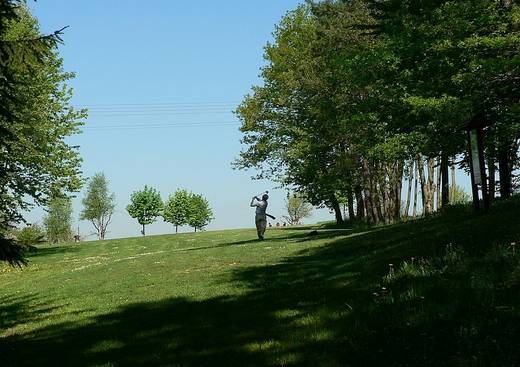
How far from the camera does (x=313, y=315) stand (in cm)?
785

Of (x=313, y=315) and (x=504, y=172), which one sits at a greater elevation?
(x=504, y=172)

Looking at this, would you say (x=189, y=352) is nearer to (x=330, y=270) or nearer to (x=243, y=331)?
(x=243, y=331)

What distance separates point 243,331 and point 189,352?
1.06 m

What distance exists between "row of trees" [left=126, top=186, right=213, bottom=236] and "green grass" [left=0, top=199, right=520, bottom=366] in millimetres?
101706

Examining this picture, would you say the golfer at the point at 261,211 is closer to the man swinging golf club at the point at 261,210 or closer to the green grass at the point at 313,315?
the man swinging golf club at the point at 261,210

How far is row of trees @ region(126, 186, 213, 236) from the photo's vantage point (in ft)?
377

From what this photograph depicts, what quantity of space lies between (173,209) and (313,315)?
11621 cm

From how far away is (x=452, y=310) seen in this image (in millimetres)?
6484

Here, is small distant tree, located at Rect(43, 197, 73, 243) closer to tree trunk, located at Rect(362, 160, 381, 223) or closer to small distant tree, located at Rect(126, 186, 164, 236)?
small distant tree, located at Rect(126, 186, 164, 236)

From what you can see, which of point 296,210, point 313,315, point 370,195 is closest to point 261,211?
point 370,195

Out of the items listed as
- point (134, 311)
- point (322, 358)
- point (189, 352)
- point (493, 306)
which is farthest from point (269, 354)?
point (134, 311)

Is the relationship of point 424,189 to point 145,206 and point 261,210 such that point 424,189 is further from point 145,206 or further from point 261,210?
point 145,206

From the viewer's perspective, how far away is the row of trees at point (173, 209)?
4523 inches

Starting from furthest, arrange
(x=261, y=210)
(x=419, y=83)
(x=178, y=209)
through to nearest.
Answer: (x=178, y=209) → (x=261, y=210) → (x=419, y=83)
